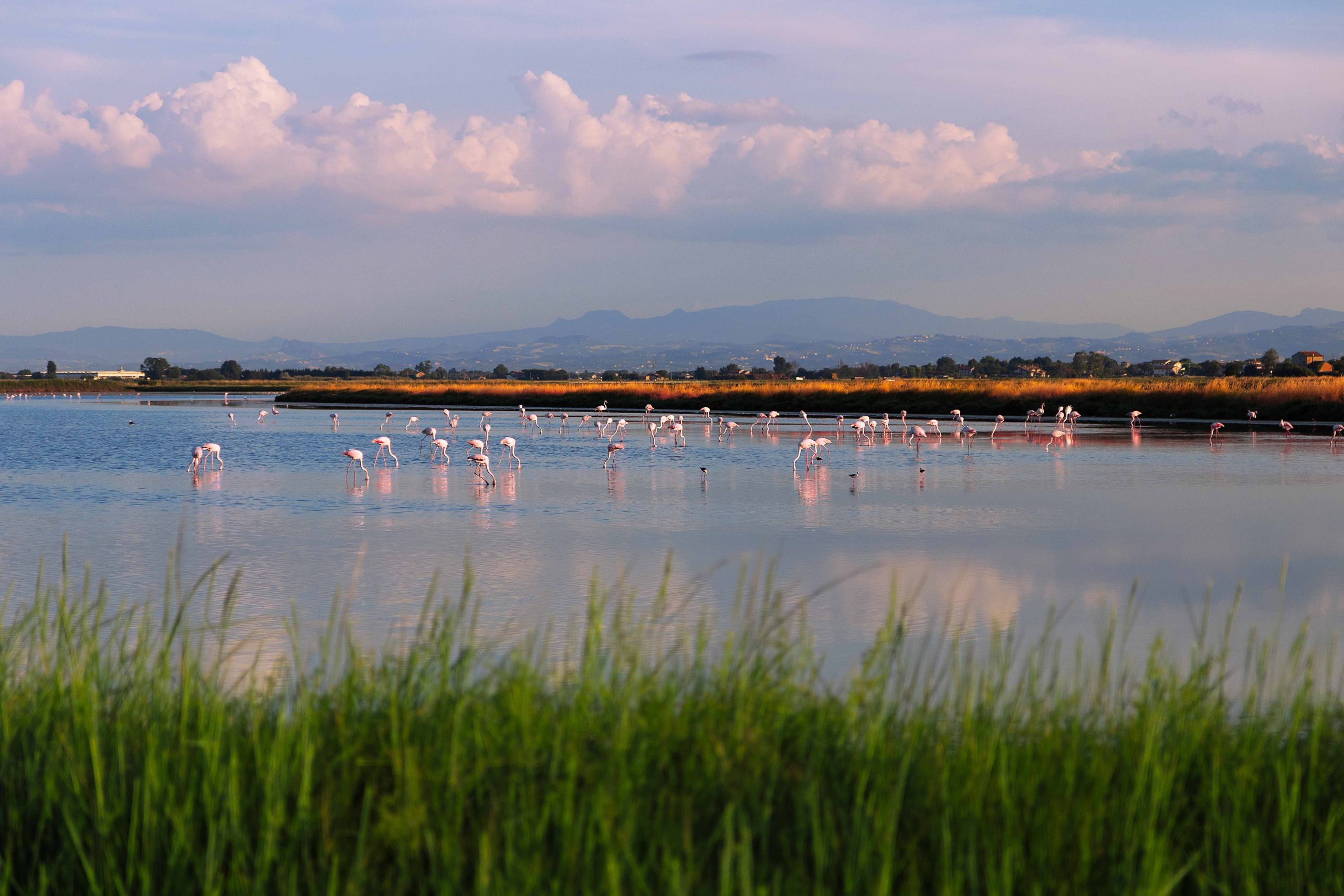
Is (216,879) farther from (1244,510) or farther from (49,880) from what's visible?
(1244,510)

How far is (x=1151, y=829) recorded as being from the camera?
12.0 feet

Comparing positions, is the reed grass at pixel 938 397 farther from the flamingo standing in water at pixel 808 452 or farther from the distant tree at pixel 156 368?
the distant tree at pixel 156 368

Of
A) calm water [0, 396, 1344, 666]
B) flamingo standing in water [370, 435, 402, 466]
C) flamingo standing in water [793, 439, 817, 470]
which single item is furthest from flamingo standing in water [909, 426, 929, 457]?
flamingo standing in water [370, 435, 402, 466]

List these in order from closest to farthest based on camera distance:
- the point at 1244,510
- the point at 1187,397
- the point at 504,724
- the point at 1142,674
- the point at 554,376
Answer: the point at 504,724, the point at 1142,674, the point at 1244,510, the point at 1187,397, the point at 554,376

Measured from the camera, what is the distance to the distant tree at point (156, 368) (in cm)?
16862

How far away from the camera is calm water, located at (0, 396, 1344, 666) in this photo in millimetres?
9609

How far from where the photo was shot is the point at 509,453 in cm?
2952

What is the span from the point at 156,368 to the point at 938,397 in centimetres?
14845

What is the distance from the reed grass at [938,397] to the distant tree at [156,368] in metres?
92.4

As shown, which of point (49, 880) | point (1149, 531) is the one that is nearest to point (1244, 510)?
point (1149, 531)

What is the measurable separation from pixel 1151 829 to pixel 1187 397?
159ft

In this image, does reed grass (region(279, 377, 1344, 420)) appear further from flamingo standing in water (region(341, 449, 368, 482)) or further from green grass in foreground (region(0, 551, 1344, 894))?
green grass in foreground (region(0, 551, 1344, 894))

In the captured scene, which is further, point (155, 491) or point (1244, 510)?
point (155, 491)

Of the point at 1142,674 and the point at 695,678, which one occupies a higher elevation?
the point at 695,678
